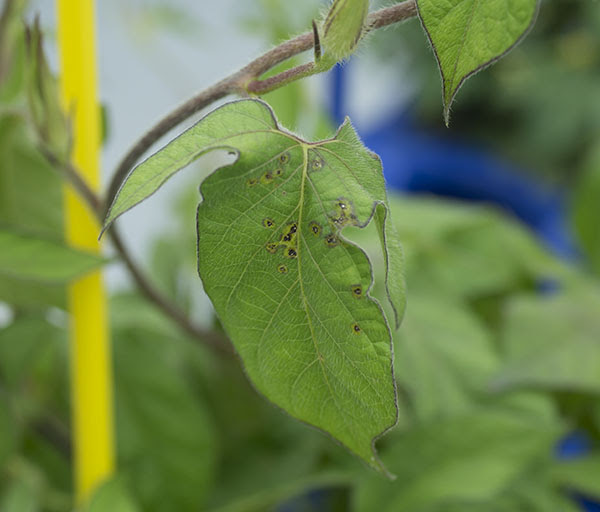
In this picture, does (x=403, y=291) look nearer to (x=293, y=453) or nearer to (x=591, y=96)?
(x=293, y=453)

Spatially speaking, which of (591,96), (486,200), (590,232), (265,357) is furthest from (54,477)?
(591,96)

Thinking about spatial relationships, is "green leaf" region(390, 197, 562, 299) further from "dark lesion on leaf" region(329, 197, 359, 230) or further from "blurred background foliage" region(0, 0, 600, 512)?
"dark lesion on leaf" region(329, 197, 359, 230)

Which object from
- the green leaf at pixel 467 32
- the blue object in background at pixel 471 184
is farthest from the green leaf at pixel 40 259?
the blue object in background at pixel 471 184

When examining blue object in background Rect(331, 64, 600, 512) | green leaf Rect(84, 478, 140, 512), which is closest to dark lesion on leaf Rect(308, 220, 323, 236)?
green leaf Rect(84, 478, 140, 512)

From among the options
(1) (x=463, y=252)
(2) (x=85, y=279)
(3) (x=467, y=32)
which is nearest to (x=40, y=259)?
(2) (x=85, y=279)

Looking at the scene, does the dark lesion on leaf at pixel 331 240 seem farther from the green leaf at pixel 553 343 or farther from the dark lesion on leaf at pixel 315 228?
the green leaf at pixel 553 343

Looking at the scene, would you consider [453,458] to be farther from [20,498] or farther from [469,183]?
[469,183]
